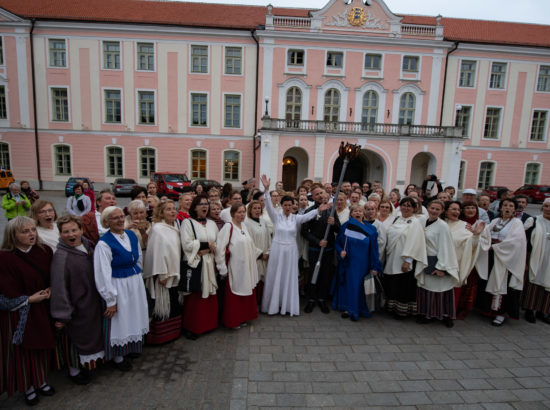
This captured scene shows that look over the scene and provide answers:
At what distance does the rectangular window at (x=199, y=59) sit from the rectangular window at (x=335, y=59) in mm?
8561

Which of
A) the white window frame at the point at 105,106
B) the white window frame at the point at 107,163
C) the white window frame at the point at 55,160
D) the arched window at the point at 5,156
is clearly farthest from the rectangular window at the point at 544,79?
the arched window at the point at 5,156

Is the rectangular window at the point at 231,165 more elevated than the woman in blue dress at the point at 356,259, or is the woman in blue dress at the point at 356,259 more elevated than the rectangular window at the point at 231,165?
the rectangular window at the point at 231,165

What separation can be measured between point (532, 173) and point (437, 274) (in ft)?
84.3

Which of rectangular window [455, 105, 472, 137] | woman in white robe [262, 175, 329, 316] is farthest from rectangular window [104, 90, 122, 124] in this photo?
rectangular window [455, 105, 472, 137]

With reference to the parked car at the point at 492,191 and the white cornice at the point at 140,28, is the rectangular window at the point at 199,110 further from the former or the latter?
the parked car at the point at 492,191

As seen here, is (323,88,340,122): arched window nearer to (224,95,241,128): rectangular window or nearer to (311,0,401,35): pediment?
(311,0,401,35): pediment

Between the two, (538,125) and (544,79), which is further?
(538,125)

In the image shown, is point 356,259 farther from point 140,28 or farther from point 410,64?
point 140,28

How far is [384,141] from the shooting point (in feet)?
61.7

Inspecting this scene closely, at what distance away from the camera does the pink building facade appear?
66.3ft

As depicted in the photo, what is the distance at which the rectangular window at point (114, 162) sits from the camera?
70.3 ft

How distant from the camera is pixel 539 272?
4.91m

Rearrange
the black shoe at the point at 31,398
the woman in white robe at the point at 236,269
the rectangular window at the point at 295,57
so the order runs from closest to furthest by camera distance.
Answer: the black shoe at the point at 31,398 → the woman in white robe at the point at 236,269 → the rectangular window at the point at 295,57

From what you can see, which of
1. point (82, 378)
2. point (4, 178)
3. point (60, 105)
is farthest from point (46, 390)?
point (60, 105)
